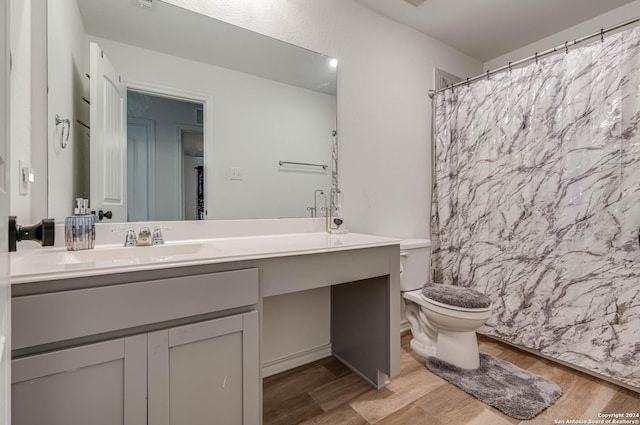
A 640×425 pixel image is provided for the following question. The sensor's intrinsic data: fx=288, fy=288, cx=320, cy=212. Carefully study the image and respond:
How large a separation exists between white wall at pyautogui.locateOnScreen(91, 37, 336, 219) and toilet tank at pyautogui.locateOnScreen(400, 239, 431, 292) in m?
0.74

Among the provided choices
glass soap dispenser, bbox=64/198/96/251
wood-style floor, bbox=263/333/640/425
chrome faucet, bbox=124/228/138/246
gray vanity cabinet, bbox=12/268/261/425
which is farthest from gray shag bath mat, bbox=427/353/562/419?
glass soap dispenser, bbox=64/198/96/251

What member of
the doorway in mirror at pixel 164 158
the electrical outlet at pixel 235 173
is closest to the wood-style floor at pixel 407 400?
the doorway in mirror at pixel 164 158

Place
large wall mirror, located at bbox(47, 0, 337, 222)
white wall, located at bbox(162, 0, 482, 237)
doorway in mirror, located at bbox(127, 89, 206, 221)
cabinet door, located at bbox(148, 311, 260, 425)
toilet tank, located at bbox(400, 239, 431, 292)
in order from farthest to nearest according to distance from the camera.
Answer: toilet tank, located at bbox(400, 239, 431, 292), white wall, located at bbox(162, 0, 482, 237), doorway in mirror, located at bbox(127, 89, 206, 221), large wall mirror, located at bbox(47, 0, 337, 222), cabinet door, located at bbox(148, 311, 260, 425)

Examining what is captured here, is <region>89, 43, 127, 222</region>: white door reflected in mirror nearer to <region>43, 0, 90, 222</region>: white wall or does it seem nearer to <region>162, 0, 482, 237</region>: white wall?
<region>43, 0, 90, 222</region>: white wall

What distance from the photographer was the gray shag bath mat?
1388 millimetres

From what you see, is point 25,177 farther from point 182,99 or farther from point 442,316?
point 442,316

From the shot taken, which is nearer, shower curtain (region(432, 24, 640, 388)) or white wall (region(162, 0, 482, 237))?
shower curtain (region(432, 24, 640, 388))

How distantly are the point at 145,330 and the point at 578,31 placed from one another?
3.40 m

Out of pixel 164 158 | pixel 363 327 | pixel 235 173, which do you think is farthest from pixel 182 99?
pixel 363 327

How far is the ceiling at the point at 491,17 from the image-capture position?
2.01 metres

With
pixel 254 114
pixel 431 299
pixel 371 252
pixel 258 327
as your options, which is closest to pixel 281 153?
pixel 254 114

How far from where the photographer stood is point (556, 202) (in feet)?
5.79

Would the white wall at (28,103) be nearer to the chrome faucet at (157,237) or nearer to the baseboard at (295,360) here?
the chrome faucet at (157,237)

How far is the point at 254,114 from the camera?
167 centimetres
